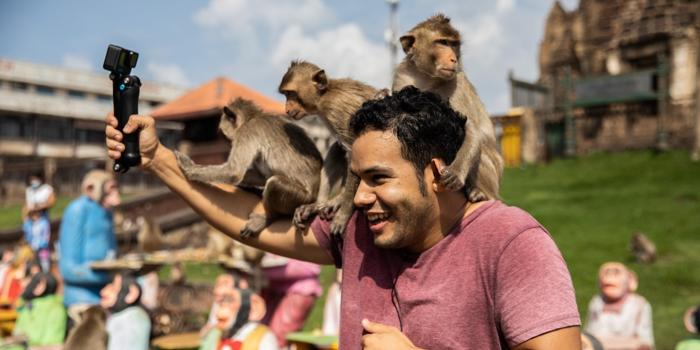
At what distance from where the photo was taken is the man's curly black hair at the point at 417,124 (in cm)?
210

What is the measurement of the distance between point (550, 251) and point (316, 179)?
159 centimetres

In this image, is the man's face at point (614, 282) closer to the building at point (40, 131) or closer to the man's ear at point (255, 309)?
the man's ear at point (255, 309)

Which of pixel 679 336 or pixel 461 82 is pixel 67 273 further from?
pixel 679 336

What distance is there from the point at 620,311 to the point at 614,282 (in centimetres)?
29

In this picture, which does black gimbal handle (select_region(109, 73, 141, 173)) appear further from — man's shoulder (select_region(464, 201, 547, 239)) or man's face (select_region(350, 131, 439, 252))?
man's shoulder (select_region(464, 201, 547, 239))

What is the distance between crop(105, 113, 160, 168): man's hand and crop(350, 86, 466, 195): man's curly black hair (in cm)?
95

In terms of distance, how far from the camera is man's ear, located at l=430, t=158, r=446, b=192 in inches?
83.7

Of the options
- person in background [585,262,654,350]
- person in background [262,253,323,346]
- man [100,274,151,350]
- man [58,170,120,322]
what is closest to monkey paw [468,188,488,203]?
man [100,274,151,350]

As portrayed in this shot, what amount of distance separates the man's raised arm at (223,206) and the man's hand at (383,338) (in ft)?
2.38

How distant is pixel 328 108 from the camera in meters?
3.19

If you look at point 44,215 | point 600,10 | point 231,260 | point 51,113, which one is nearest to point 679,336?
point 231,260

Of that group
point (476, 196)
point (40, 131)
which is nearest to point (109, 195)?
point (476, 196)

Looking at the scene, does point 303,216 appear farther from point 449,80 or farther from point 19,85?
point 19,85

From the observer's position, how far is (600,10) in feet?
91.0
